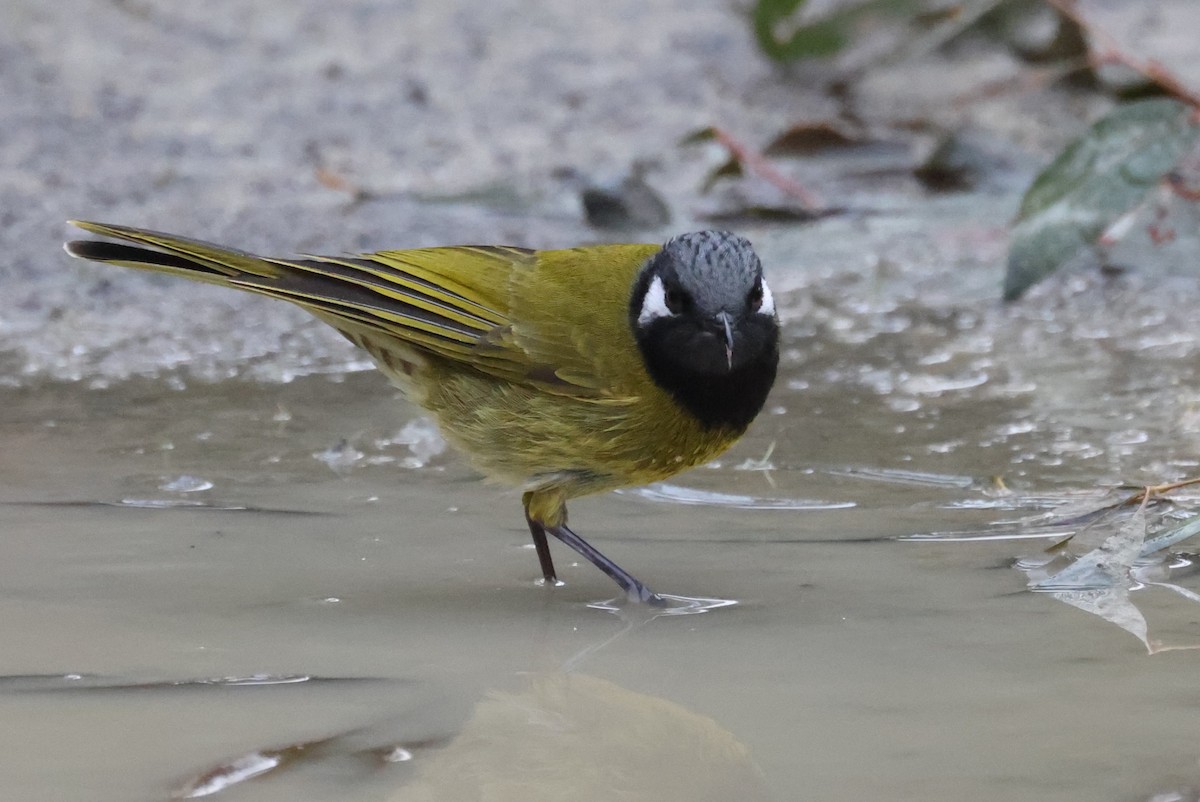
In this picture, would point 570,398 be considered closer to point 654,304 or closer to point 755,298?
point 654,304

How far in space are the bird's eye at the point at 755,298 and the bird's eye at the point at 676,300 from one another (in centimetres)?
13

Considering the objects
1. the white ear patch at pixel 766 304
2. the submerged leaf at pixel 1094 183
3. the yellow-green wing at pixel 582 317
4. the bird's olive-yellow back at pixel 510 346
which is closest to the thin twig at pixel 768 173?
the submerged leaf at pixel 1094 183

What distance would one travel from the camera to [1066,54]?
8.02 metres

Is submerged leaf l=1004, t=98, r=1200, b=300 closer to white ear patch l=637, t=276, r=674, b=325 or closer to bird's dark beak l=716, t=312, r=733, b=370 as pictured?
white ear patch l=637, t=276, r=674, b=325

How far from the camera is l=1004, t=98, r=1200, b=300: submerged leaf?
536cm

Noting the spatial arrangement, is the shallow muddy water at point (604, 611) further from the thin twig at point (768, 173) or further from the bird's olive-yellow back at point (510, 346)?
the thin twig at point (768, 173)

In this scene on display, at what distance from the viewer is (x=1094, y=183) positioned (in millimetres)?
5469

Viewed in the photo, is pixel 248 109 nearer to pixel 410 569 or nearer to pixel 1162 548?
pixel 410 569

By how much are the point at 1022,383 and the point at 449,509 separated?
1.80 meters

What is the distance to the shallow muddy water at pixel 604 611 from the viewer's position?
99.0 inches

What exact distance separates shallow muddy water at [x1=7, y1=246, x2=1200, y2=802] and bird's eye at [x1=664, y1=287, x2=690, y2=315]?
20.2 inches

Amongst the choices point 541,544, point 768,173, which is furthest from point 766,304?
point 768,173

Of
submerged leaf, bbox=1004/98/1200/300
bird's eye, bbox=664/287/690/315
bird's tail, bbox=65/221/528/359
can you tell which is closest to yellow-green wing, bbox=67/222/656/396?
bird's tail, bbox=65/221/528/359

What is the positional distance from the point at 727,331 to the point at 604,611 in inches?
24.9
